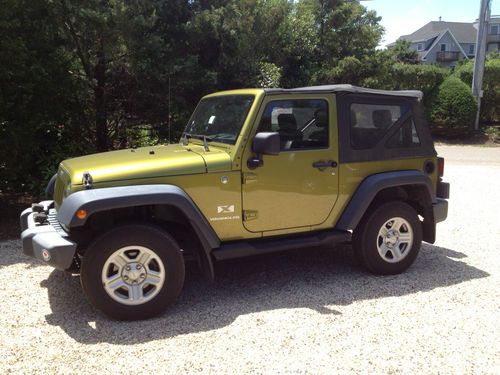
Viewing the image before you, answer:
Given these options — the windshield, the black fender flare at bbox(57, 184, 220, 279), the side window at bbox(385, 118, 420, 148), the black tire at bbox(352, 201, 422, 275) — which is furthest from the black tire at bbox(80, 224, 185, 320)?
the side window at bbox(385, 118, 420, 148)

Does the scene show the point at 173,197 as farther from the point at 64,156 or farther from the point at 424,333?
the point at 64,156

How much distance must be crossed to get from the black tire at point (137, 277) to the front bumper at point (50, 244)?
5.6 inches

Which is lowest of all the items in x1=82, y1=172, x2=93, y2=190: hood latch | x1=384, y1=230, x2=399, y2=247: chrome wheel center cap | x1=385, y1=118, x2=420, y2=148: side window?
x1=384, y1=230, x2=399, y2=247: chrome wheel center cap

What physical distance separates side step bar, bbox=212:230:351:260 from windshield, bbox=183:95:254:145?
3.00 feet

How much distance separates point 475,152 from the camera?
1877cm

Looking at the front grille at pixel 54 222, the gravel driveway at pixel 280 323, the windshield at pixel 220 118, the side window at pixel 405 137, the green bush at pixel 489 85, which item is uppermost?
the green bush at pixel 489 85

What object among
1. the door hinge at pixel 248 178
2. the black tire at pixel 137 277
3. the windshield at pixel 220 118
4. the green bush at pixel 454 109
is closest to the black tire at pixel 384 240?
the door hinge at pixel 248 178

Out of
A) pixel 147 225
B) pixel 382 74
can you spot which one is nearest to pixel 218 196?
pixel 147 225

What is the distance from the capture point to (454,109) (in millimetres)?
21406

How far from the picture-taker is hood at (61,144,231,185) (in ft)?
12.7

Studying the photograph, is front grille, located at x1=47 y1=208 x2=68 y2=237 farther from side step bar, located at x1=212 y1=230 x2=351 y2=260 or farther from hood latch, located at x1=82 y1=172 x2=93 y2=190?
side step bar, located at x1=212 y1=230 x2=351 y2=260

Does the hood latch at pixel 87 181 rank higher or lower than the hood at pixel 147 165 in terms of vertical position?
lower

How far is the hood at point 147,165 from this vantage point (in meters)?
3.86

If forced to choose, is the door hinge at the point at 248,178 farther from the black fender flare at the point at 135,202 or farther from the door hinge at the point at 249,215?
the black fender flare at the point at 135,202
